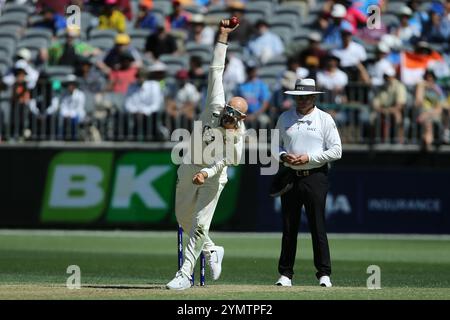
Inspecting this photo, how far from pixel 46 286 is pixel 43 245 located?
8.29 m

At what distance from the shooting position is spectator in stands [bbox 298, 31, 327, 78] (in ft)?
81.1

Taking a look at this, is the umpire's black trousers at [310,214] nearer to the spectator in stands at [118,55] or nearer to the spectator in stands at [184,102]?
the spectator in stands at [184,102]

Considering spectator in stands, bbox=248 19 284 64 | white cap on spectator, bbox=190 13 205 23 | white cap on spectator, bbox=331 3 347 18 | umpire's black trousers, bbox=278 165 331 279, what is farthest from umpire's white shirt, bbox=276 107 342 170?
white cap on spectator, bbox=190 13 205 23

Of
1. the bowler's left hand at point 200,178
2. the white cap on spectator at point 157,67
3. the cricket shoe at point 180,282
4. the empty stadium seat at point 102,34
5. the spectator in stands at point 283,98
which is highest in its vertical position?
the empty stadium seat at point 102,34

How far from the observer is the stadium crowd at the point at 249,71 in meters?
24.5

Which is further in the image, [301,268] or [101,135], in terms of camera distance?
[101,135]

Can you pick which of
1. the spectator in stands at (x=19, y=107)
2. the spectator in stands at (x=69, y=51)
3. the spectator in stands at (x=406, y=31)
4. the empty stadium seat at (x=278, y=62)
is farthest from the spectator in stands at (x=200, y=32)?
the spectator in stands at (x=406, y=31)

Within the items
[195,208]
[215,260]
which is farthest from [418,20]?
[195,208]

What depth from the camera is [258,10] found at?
27.9 meters

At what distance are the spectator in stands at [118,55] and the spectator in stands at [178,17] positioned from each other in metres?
1.57

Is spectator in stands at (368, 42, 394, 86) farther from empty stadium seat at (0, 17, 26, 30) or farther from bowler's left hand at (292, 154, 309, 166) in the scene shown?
bowler's left hand at (292, 154, 309, 166)

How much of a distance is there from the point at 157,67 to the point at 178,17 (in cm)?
291
